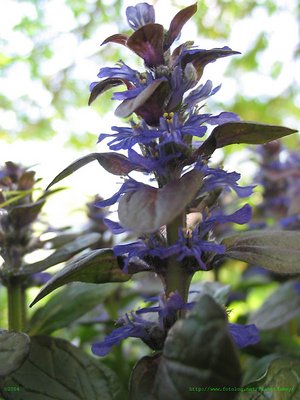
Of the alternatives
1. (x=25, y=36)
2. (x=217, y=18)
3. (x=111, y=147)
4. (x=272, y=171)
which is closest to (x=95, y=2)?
(x=25, y=36)

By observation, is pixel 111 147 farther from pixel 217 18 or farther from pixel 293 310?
pixel 217 18

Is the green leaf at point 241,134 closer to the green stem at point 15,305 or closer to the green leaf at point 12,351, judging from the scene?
the green leaf at point 12,351

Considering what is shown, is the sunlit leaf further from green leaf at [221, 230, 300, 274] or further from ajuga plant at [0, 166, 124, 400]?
green leaf at [221, 230, 300, 274]

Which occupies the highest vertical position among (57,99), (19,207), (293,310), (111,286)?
(57,99)

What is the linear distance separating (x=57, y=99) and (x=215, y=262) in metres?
2.16

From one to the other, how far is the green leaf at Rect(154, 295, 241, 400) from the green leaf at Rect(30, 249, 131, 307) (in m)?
0.18

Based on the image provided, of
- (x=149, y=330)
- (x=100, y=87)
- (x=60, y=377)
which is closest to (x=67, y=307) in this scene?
(x=60, y=377)

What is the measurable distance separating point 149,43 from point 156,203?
0.72 ft

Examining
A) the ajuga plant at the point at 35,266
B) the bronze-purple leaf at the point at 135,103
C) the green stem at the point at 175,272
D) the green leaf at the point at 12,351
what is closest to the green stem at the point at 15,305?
the ajuga plant at the point at 35,266

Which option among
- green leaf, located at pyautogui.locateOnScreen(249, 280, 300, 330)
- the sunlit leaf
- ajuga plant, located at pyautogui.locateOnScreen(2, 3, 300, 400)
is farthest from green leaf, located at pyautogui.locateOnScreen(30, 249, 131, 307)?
green leaf, located at pyautogui.locateOnScreen(249, 280, 300, 330)

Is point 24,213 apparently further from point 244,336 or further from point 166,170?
point 244,336

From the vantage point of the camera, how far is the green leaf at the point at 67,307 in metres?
0.99

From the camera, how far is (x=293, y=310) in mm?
1350

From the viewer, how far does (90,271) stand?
2.38 feet
